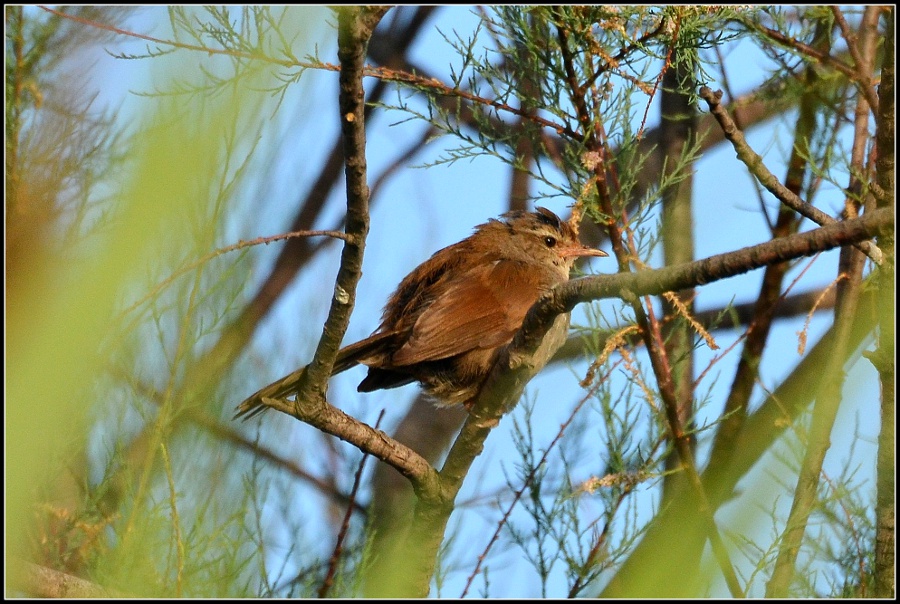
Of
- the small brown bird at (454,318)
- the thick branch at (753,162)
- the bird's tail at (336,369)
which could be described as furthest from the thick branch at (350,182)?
the thick branch at (753,162)

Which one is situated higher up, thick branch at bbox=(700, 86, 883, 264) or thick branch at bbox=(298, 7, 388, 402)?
thick branch at bbox=(700, 86, 883, 264)

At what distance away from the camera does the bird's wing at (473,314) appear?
4.65 m

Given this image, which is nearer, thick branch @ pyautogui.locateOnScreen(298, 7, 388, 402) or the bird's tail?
thick branch @ pyautogui.locateOnScreen(298, 7, 388, 402)

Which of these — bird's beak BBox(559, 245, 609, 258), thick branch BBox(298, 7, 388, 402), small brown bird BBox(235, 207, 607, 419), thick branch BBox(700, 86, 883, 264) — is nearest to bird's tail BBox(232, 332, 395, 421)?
small brown bird BBox(235, 207, 607, 419)

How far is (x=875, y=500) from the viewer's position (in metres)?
4.01

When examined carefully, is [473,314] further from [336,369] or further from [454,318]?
[336,369]

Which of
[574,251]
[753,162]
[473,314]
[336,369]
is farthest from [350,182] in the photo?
[574,251]

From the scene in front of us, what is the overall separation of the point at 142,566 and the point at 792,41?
4.63 m

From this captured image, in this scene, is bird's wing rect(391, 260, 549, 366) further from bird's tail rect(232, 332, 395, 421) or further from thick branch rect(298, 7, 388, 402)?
thick branch rect(298, 7, 388, 402)

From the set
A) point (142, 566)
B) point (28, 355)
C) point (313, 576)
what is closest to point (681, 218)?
point (313, 576)

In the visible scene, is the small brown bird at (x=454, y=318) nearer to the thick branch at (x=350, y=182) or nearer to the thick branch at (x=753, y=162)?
the thick branch at (x=350, y=182)

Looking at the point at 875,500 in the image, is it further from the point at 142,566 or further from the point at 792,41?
the point at 142,566

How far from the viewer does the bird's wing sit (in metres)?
4.65

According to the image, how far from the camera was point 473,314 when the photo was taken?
190 inches
